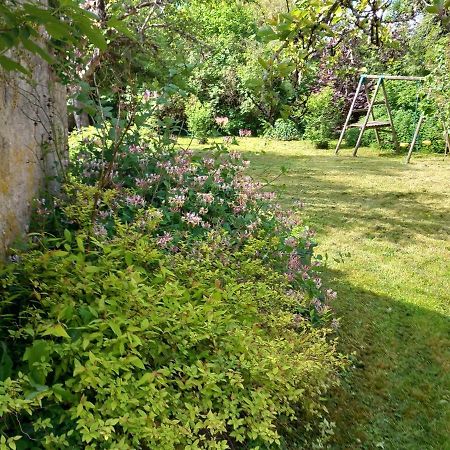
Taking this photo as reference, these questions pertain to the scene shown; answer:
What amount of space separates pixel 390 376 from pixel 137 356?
7.46ft

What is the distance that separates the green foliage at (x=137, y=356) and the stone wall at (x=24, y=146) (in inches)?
15.4

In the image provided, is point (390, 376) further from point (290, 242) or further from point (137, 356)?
point (137, 356)

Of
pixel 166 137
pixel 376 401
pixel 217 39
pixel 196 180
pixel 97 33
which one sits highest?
pixel 217 39

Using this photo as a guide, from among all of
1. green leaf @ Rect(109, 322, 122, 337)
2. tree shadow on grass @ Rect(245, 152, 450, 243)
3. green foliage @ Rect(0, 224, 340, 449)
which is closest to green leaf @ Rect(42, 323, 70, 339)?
green foliage @ Rect(0, 224, 340, 449)

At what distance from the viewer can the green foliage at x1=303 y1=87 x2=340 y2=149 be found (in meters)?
14.0

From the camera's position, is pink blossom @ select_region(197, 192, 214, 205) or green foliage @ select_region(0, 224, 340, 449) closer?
green foliage @ select_region(0, 224, 340, 449)

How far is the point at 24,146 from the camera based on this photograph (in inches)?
112

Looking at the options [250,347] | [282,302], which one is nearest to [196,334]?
[250,347]

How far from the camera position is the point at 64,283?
2135mm

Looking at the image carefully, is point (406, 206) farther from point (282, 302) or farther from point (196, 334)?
point (196, 334)

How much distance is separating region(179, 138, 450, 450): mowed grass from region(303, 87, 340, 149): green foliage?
364 cm

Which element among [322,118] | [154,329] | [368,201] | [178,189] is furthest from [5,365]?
[322,118]

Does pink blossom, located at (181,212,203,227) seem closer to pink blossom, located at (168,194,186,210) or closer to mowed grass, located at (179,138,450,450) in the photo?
pink blossom, located at (168,194,186,210)

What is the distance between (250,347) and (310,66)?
135 centimetres
